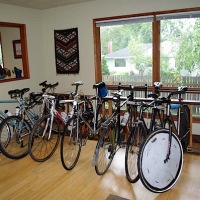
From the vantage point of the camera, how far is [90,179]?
9.04 feet

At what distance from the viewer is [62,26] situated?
4703 mm

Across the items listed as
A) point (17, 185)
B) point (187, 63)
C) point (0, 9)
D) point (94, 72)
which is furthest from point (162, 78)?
point (0, 9)

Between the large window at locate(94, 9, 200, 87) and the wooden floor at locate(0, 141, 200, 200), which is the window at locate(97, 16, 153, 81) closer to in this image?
the large window at locate(94, 9, 200, 87)

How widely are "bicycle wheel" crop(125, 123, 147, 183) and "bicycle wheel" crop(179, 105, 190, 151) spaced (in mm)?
799

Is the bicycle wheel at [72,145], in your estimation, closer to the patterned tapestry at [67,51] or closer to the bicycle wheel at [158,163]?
the bicycle wheel at [158,163]

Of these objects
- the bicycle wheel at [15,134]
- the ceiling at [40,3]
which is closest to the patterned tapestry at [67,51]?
the ceiling at [40,3]

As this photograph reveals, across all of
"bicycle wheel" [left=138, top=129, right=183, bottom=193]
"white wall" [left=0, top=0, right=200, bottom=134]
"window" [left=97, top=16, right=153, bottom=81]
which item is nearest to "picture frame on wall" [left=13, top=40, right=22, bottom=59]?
"white wall" [left=0, top=0, right=200, bottom=134]

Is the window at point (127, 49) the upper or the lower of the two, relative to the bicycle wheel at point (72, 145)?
upper

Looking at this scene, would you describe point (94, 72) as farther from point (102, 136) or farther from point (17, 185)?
point (17, 185)

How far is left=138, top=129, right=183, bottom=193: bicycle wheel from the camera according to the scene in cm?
229

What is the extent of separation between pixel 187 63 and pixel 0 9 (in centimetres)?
332

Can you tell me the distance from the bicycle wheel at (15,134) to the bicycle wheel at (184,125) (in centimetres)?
221

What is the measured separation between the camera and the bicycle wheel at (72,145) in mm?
2926

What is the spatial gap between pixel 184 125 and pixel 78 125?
1435 mm
